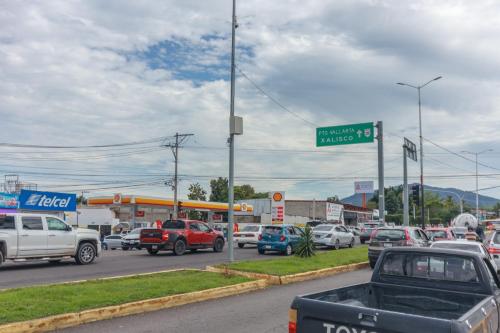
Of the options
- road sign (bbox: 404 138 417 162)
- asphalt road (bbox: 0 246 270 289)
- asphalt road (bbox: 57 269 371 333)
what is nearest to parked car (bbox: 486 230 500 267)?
asphalt road (bbox: 57 269 371 333)

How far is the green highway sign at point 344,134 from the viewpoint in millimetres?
28312

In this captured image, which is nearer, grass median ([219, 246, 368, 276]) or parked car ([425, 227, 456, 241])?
grass median ([219, 246, 368, 276])

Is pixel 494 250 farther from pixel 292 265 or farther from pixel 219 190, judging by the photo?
pixel 219 190

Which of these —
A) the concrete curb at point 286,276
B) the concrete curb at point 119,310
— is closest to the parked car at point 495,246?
the concrete curb at point 286,276

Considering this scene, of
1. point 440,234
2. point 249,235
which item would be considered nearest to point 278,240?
point 249,235

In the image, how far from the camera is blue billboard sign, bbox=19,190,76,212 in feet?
119

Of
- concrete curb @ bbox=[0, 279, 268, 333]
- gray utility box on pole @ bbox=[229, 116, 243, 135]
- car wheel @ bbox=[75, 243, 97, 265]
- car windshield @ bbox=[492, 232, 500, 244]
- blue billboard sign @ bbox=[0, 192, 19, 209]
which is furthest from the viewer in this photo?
blue billboard sign @ bbox=[0, 192, 19, 209]

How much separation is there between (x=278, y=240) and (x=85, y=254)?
32.8 feet

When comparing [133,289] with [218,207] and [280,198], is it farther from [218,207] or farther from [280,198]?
[218,207]

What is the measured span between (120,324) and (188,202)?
154 feet

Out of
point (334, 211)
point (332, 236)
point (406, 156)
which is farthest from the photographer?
point (334, 211)

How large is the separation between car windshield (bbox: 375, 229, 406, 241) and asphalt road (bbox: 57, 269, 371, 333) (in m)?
7.98

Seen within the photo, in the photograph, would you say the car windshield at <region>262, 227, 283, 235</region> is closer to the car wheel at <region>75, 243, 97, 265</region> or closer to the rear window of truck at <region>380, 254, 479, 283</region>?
the car wheel at <region>75, 243, 97, 265</region>

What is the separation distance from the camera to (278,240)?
24.7 m
